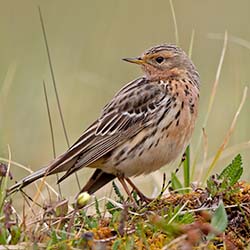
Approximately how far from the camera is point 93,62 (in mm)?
12016

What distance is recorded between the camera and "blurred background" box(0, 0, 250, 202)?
9.75 m

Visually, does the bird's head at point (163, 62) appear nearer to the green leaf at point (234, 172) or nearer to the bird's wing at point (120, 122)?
the bird's wing at point (120, 122)

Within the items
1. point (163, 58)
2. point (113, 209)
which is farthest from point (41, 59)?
point (113, 209)

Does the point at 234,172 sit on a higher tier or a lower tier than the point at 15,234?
lower

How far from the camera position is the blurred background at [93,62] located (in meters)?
9.75

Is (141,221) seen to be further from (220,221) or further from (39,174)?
(39,174)

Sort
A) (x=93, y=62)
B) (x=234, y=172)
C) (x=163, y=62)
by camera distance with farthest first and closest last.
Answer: (x=93, y=62)
(x=163, y=62)
(x=234, y=172)

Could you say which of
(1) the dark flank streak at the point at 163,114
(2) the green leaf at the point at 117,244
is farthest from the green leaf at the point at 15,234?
(1) the dark flank streak at the point at 163,114

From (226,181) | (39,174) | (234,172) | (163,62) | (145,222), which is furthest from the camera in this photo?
(163,62)

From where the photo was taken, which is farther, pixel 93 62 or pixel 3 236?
pixel 93 62

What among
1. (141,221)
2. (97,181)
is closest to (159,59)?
(97,181)

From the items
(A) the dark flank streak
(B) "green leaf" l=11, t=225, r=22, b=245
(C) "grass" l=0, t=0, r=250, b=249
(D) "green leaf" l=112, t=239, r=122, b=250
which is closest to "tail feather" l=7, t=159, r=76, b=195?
(C) "grass" l=0, t=0, r=250, b=249

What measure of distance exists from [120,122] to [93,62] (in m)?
4.30

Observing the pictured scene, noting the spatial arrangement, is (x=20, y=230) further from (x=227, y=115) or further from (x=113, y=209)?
(x=227, y=115)
